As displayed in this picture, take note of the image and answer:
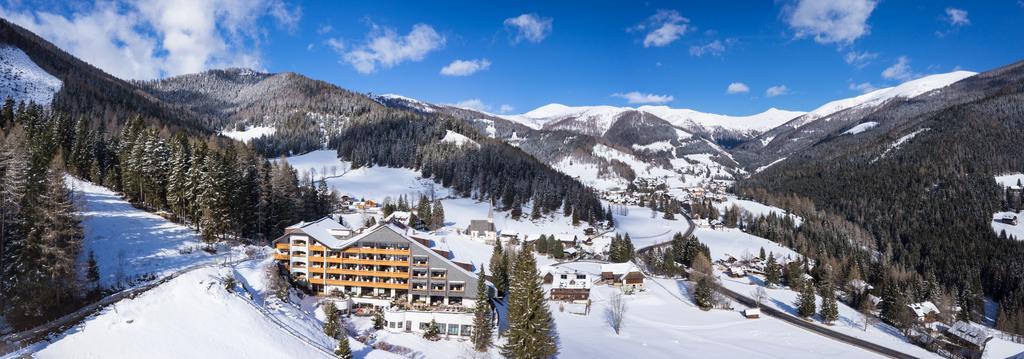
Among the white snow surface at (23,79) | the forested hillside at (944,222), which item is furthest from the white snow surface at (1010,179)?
the white snow surface at (23,79)

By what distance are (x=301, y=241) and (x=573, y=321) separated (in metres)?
30.0

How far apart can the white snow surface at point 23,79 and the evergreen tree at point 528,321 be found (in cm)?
14390

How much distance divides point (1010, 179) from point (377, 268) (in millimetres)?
225836

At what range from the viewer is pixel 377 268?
5044 centimetres

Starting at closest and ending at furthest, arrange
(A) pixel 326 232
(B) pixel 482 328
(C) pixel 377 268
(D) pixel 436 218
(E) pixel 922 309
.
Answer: (B) pixel 482 328 < (C) pixel 377 268 < (A) pixel 326 232 < (E) pixel 922 309 < (D) pixel 436 218

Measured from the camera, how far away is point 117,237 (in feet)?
140

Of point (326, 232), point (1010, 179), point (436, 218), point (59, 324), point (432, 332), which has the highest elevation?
point (1010, 179)

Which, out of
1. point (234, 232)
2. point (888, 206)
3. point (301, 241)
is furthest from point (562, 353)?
point (888, 206)

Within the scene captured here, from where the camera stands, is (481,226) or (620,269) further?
(481,226)

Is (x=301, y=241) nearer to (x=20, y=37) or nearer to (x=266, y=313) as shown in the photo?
(x=266, y=313)

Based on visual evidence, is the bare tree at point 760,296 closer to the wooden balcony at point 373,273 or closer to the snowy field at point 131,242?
the wooden balcony at point 373,273

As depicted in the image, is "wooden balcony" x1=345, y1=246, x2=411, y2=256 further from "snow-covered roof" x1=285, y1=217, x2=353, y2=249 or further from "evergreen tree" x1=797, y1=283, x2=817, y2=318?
"evergreen tree" x1=797, y1=283, x2=817, y2=318

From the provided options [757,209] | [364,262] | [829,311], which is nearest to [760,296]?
[829,311]

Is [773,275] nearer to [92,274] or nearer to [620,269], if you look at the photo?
[620,269]
